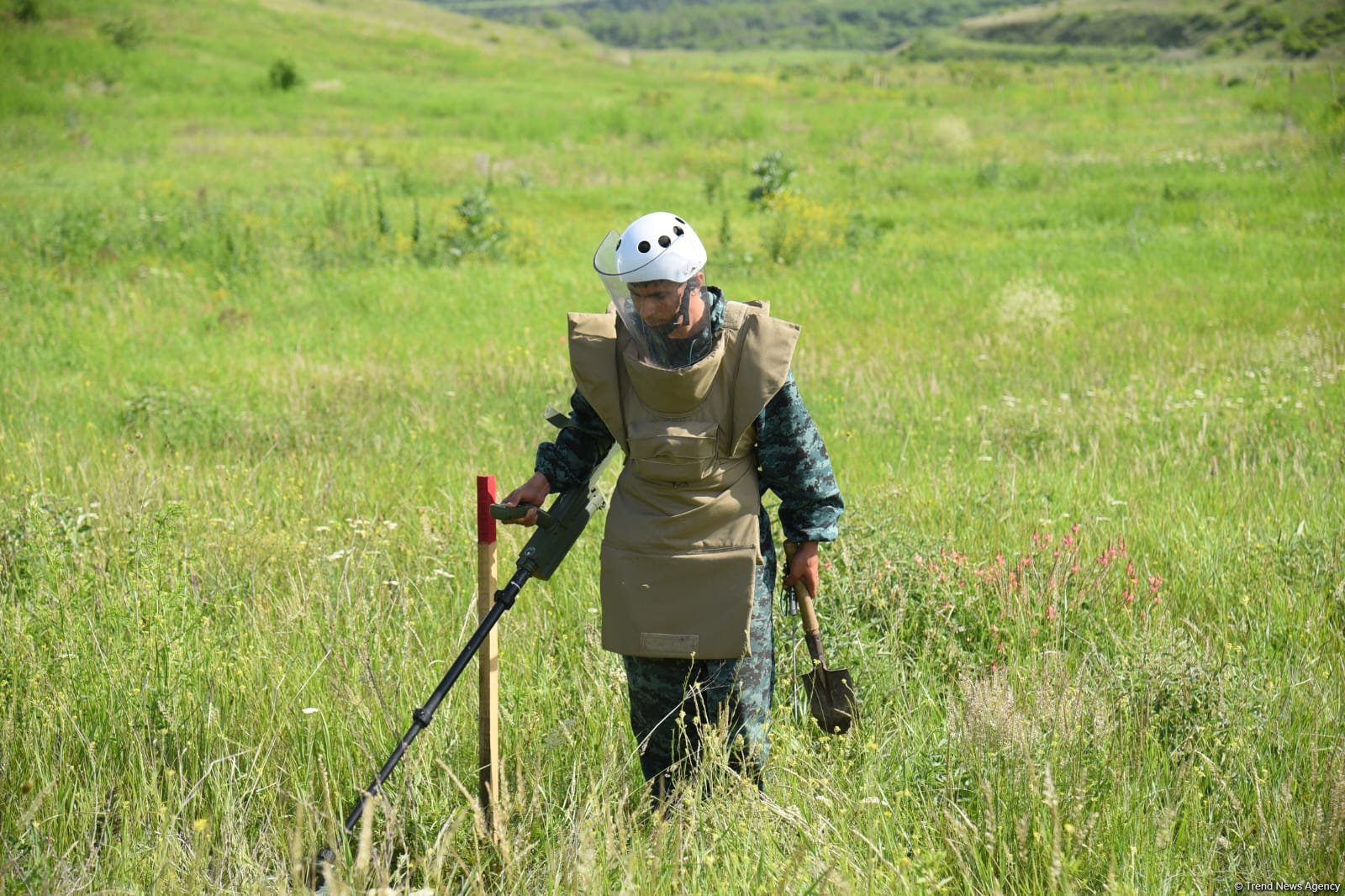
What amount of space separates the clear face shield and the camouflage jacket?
6 cm

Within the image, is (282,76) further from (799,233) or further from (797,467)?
(797,467)

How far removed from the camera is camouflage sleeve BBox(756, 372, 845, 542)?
3.02 metres

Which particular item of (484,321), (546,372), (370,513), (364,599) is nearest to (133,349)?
(484,321)

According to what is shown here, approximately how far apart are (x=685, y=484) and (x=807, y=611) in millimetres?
557

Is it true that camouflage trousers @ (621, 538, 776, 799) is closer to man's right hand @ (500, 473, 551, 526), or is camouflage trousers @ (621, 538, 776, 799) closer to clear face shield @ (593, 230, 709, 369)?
man's right hand @ (500, 473, 551, 526)

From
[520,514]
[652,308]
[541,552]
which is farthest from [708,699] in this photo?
[652,308]

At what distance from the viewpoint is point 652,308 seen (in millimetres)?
2852

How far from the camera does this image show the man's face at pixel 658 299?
2.83m

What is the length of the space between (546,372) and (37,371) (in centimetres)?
404

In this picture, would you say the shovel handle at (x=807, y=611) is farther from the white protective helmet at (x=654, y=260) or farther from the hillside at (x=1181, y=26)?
the hillside at (x=1181, y=26)

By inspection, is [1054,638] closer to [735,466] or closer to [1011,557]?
[1011,557]

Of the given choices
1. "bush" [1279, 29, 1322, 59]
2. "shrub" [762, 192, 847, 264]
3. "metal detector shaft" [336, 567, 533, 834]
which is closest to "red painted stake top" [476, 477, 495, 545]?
"metal detector shaft" [336, 567, 533, 834]

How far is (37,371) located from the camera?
889 cm

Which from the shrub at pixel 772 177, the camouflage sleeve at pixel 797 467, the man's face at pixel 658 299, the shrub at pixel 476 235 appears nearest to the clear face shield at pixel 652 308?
the man's face at pixel 658 299
